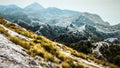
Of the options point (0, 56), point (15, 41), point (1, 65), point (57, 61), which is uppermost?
point (15, 41)

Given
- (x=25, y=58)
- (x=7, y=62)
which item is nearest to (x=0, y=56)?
(x=7, y=62)

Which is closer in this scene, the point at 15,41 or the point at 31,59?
the point at 31,59

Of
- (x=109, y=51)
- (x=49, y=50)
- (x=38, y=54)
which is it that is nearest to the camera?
(x=38, y=54)

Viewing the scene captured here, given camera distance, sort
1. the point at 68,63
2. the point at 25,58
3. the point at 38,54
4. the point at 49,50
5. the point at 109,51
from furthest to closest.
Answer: the point at 109,51 → the point at 49,50 → the point at 68,63 → the point at 38,54 → the point at 25,58

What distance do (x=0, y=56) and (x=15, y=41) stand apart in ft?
12.2

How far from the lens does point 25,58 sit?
42.6 ft

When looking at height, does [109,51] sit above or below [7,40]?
above

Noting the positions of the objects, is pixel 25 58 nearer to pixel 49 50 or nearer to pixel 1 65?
pixel 1 65

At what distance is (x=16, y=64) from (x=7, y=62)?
568 millimetres

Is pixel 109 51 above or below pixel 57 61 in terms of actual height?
above

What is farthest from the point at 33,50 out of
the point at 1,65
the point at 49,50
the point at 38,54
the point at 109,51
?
the point at 109,51

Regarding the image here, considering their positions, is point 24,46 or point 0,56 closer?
point 0,56

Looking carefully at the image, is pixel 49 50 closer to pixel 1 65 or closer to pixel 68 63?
pixel 68 63

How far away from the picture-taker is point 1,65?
10656mm
